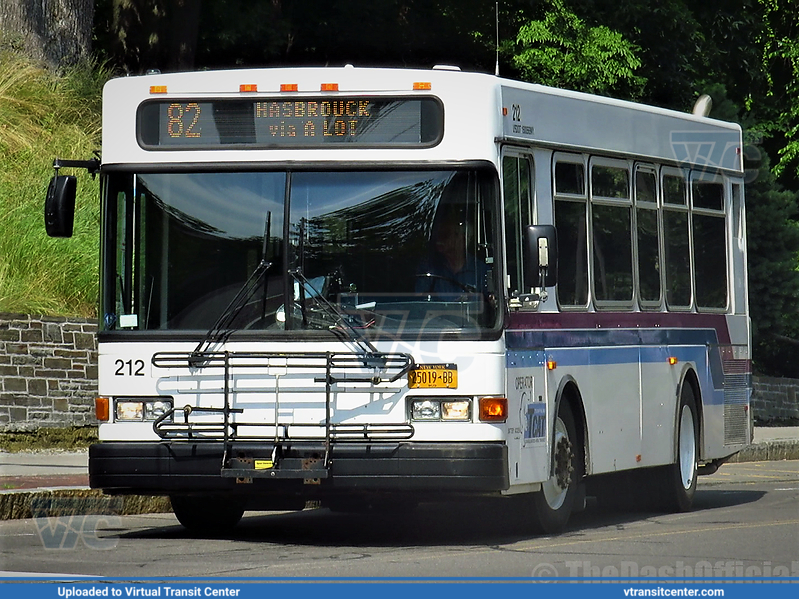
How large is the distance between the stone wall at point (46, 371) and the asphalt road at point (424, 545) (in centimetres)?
493

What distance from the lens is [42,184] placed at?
2259cm

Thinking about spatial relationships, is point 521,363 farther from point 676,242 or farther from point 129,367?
point 676,242

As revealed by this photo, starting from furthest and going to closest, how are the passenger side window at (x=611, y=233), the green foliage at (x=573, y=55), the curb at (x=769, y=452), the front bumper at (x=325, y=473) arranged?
1. the green foliage at (x=573, y=55)
2. the curb at (x=769, y=452)
3. the passenger side window at (x=611, y=233)
4. the front bumper at (x=325, y=473)

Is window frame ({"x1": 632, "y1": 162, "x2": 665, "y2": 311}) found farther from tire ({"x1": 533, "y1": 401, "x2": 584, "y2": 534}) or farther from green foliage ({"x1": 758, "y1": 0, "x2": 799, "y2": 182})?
green foliage ({"x1": 758, "y1": 0, "x2": 799, "y2": 182})

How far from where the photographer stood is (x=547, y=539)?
11.7m

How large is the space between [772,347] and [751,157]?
366 cm

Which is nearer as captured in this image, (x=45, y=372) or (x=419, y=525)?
(x=419, y=525)

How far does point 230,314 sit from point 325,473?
1196 millimetres

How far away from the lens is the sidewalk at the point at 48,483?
12.9 metres

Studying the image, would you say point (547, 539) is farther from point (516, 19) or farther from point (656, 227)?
point (516, 19)

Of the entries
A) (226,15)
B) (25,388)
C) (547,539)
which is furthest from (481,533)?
(226,15)

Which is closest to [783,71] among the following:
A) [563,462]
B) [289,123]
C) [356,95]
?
[563,462]

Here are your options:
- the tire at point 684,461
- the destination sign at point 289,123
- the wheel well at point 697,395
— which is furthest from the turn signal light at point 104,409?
the wheel well at point 697,395

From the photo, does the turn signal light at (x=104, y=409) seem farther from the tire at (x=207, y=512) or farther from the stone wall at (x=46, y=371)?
the stone wall at (x=46, y=371)
